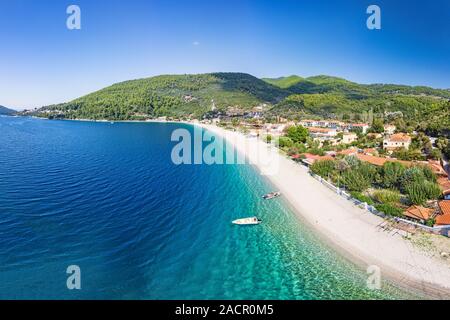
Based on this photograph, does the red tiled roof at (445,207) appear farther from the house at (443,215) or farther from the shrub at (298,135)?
the shrub at (298,135)

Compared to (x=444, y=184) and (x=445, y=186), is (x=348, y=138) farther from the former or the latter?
(x=445, y=186)

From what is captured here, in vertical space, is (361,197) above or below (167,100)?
below

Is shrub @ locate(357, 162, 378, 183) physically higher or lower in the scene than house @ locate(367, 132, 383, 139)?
lower

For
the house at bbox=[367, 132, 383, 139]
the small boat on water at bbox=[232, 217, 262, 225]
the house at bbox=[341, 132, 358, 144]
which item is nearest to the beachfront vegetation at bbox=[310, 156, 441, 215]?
the small boat on water at bbox=[232, 217, 262, 225]

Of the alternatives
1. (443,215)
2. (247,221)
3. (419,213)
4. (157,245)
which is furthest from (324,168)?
(157,245)

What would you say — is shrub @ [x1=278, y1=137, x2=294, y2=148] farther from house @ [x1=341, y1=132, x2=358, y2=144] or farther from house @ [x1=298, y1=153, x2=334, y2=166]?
house @ [x1=341, y1=132, x2=358, y2=144]
